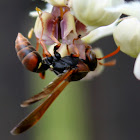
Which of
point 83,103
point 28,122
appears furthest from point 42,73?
point 83,103

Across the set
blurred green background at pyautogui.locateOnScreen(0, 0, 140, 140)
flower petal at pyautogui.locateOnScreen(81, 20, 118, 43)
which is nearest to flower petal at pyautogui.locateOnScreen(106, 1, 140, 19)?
flower petal at pyautogui.locateOnScreen(81, 20, 118, 43)

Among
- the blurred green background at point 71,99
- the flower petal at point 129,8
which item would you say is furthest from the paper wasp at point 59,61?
the blurred green background at point 71,99

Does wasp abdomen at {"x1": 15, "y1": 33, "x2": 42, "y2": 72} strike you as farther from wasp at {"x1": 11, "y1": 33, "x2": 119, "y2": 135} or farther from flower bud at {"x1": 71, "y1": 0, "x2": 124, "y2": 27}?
flower bud at {"x1": 71, "y1": 0, "x2": 124, "y2": 27}

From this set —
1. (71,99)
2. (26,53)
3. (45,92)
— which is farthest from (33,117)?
(71,99)

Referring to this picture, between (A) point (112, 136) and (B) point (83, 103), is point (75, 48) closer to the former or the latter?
(A) point (112, 136)

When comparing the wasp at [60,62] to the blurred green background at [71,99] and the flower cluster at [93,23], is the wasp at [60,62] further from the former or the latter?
the blurred green background at [71,99]

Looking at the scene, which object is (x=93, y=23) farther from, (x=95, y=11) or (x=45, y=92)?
(x=45, y=92)

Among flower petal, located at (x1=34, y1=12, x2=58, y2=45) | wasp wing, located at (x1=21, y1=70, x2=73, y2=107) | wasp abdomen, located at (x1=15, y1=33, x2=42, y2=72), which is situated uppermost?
flower petal, located at (x1=34, y1=12, x2=58, y2=45)
